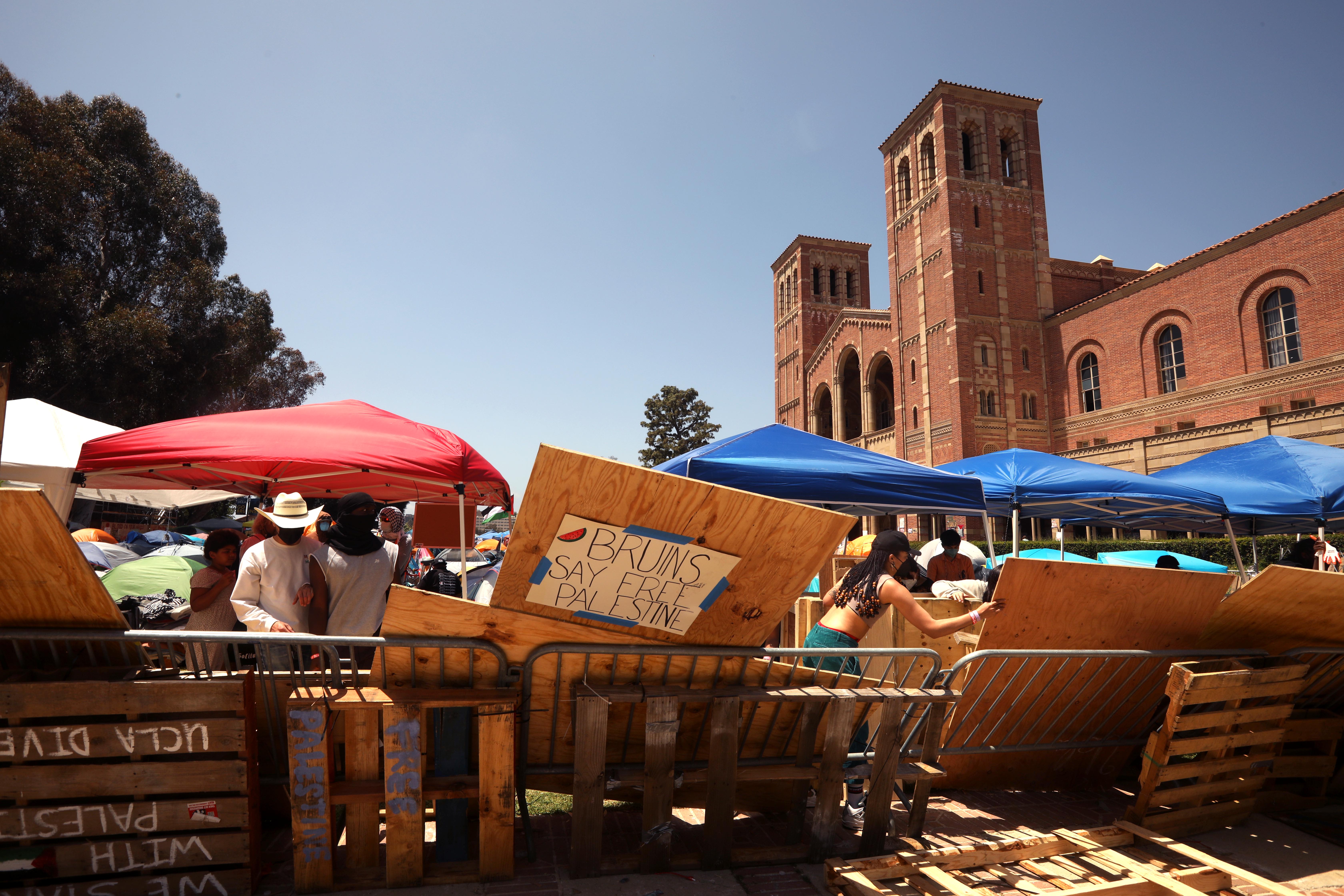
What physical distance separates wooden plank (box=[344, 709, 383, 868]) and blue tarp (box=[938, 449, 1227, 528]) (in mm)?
7854

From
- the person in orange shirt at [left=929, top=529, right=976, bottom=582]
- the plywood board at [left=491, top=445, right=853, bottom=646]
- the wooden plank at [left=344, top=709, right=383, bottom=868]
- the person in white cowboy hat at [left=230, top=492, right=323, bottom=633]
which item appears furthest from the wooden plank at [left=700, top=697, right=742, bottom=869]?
the person in orange shirt at [left=929, top=529, right=976, bottom=582]

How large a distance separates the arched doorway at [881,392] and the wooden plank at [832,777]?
39755 mm

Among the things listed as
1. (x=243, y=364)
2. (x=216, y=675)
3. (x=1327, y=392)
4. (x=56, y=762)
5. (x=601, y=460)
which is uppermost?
(x=243, y=364)

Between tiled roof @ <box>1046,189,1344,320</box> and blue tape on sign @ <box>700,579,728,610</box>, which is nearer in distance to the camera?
blue tape on sign @ <box>700,579,728,610</box>

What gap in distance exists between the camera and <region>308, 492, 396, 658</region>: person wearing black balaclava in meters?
4.55

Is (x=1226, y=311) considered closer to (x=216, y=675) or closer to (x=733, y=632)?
(x=733, y=632)

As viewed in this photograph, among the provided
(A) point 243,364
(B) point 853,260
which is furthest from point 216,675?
(B) point 853,260

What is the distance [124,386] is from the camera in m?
22.9

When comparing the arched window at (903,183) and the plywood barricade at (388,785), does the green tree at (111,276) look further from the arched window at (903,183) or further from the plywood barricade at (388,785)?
the arched window at (903,183)

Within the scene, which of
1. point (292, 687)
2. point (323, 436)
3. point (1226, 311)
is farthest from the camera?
point (1226, 311)

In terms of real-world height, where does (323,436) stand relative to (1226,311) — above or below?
below

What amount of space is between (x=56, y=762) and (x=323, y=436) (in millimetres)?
2761

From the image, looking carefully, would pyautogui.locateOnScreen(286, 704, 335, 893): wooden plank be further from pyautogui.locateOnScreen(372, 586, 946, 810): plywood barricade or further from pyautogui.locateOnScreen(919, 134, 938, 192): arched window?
pyautogui.locateOnScreen(919, 134, 938, 192): arched window

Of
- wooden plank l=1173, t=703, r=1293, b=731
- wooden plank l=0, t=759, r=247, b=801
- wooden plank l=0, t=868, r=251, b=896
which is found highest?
wooden plank l=0, t=759, r=247, b=801
